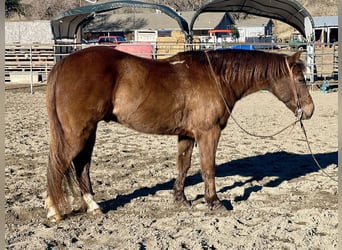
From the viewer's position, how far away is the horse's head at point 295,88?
201 inches

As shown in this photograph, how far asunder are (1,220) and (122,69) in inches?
121

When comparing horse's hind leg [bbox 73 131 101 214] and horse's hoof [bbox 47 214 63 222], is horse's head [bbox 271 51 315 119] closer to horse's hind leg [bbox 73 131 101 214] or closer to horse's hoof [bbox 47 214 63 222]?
horse's hind leg [bbox 73 131 101 214]

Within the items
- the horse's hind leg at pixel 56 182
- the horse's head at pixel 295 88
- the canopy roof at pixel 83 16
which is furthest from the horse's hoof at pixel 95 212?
the canopy roof at pixel 83 16

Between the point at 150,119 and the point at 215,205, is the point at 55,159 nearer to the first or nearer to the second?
the point at 150,119

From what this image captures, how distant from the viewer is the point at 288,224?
174 inches

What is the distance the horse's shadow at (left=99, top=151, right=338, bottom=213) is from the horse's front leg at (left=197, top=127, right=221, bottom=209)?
238 mm

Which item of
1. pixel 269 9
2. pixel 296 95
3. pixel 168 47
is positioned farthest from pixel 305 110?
pixel 168 47

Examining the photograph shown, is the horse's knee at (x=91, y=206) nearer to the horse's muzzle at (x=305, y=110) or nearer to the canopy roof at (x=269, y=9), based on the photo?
the horse's muzzle at (x=305, y=110)

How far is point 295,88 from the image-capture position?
16.9 ft

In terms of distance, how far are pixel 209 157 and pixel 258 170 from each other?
6.15 feet

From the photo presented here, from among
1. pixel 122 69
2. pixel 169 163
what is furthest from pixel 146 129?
pixel 169 163

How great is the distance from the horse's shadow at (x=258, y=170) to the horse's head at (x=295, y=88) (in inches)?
44.1

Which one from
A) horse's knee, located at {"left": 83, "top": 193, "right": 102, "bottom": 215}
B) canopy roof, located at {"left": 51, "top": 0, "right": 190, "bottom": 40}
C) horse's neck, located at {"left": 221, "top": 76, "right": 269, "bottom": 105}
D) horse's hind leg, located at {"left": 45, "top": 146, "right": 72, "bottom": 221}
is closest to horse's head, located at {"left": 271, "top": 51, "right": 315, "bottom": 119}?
horse's neck, located at {"left": 221, "top": 76, "right": 269, "bottom": 105}

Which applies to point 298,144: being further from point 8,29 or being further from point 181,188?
point 8,29
